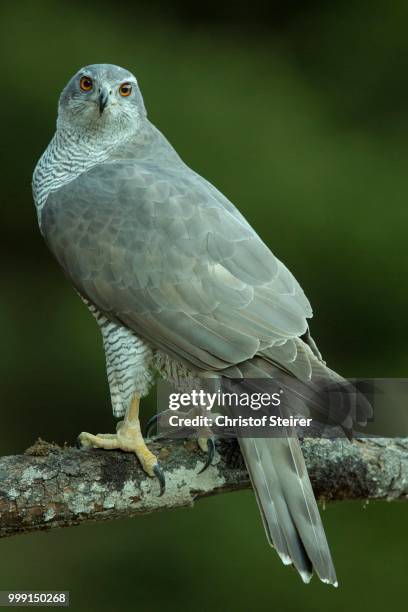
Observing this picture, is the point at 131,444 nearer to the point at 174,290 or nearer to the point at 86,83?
the point at 174,290

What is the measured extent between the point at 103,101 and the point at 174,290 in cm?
74

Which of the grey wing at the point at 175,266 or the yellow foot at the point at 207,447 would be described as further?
the yellow foot at the point at 207,447

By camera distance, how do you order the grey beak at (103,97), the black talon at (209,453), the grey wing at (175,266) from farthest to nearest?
the grey beak at (103,97), the black talon at (209,453), the grey wing at (175,266)

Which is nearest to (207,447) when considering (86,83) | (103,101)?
(103,101)

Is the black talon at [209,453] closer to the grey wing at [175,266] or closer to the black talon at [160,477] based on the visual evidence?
the black talon at [160,477]

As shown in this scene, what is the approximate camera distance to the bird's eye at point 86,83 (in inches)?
134

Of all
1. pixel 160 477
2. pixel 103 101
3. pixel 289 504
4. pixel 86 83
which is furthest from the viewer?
pixel 86 83

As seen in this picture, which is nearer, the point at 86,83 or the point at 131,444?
the point at 131,444

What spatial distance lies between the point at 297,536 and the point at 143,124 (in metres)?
1.49

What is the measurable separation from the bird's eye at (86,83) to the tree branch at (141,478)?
120 centimetres

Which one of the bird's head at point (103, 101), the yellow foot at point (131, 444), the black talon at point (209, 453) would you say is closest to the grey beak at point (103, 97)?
the bird's head at point (103, 101)

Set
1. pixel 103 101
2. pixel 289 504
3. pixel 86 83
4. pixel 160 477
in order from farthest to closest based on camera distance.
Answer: pixel 86 83, pixel 103 101, pixel 160 477, pixel 289 504

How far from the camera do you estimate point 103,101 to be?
3312mm

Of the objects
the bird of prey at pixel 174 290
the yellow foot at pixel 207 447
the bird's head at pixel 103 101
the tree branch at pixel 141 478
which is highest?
the bird's head at pixel 103 101
